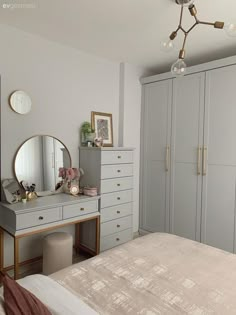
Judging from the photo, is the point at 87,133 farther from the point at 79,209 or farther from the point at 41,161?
the point at 79,209

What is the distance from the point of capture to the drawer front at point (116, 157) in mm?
2720

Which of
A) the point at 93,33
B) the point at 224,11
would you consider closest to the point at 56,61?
the point at 93,33

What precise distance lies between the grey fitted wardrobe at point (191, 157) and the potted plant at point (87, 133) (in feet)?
3.03

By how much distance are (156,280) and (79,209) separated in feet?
4.27

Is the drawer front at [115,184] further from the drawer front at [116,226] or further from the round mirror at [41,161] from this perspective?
the round mirror at [41,161]

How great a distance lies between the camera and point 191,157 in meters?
2.99

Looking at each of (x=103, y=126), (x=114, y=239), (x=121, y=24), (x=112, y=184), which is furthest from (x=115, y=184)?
(x=121, y=24)

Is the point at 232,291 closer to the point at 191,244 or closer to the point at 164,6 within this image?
the point at 191,244

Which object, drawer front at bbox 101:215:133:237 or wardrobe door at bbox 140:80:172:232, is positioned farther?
wardrobe door at bbox 140:80:172:232

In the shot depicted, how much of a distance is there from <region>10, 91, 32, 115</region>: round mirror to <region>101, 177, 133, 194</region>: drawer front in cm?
114

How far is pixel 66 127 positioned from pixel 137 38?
126cm

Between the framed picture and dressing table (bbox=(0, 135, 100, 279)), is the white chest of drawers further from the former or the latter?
the framed picture

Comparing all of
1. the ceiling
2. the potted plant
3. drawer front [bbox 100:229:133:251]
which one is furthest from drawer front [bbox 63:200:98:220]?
the ceiling

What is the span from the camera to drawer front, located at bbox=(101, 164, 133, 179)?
273 centimetres
